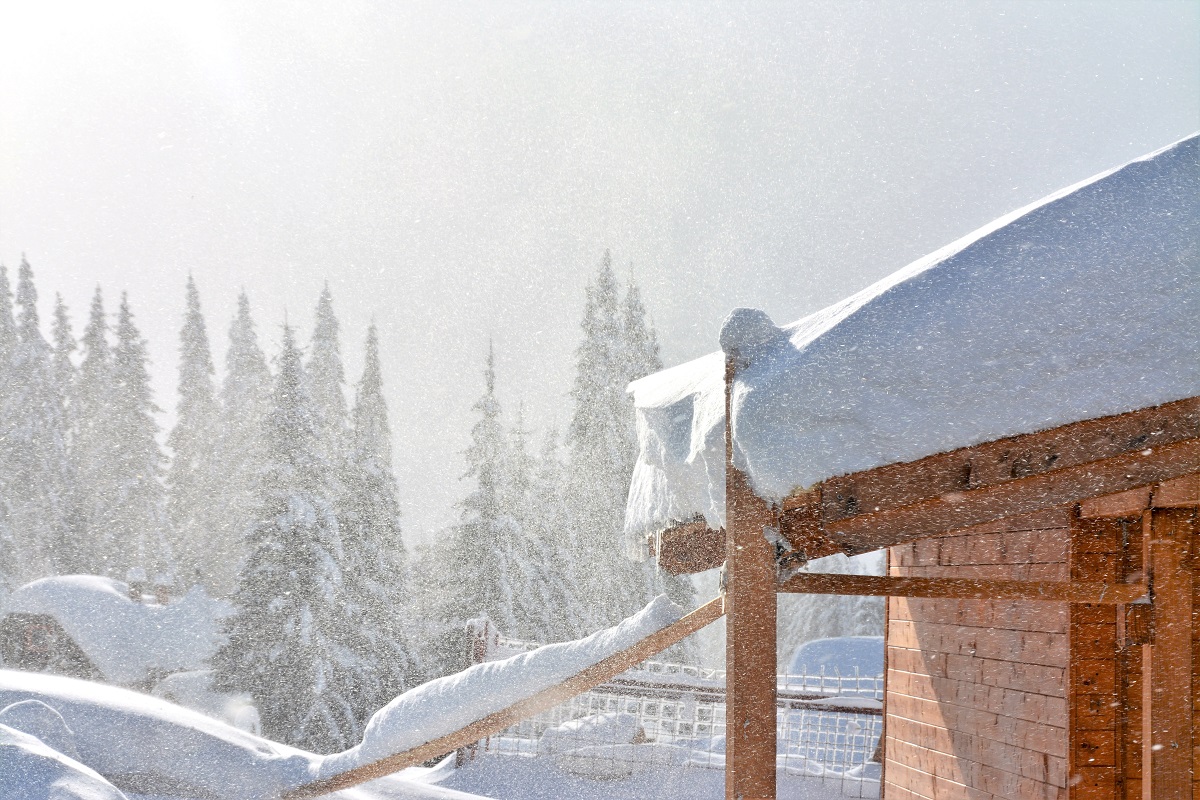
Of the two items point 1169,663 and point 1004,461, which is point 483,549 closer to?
point 1169,663

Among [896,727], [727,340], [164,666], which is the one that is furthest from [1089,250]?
[164,666]

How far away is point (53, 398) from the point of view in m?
29.7

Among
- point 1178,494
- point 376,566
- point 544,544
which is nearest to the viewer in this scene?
point 1178,494

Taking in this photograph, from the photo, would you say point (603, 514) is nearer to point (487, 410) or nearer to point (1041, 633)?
point (487, 410)

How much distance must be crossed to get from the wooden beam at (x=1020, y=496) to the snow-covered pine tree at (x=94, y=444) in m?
32.7

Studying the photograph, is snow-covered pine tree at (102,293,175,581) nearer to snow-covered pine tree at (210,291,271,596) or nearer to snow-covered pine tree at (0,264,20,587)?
snow-covered pine tree at (210,291,271,596)

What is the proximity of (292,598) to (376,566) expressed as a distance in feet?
13.9

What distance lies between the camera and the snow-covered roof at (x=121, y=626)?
843 inches

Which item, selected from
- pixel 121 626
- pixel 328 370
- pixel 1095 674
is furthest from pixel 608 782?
pixel 328 370

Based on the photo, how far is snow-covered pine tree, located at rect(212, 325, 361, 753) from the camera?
19.1 meters

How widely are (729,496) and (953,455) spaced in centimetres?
75

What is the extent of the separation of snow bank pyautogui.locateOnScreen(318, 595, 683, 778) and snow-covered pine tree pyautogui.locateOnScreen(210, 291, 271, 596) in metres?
26.6

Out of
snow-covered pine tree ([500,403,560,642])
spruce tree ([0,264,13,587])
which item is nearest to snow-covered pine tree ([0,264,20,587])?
spruce tree ([0,264,13,587])

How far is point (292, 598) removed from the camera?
63.6 feet
